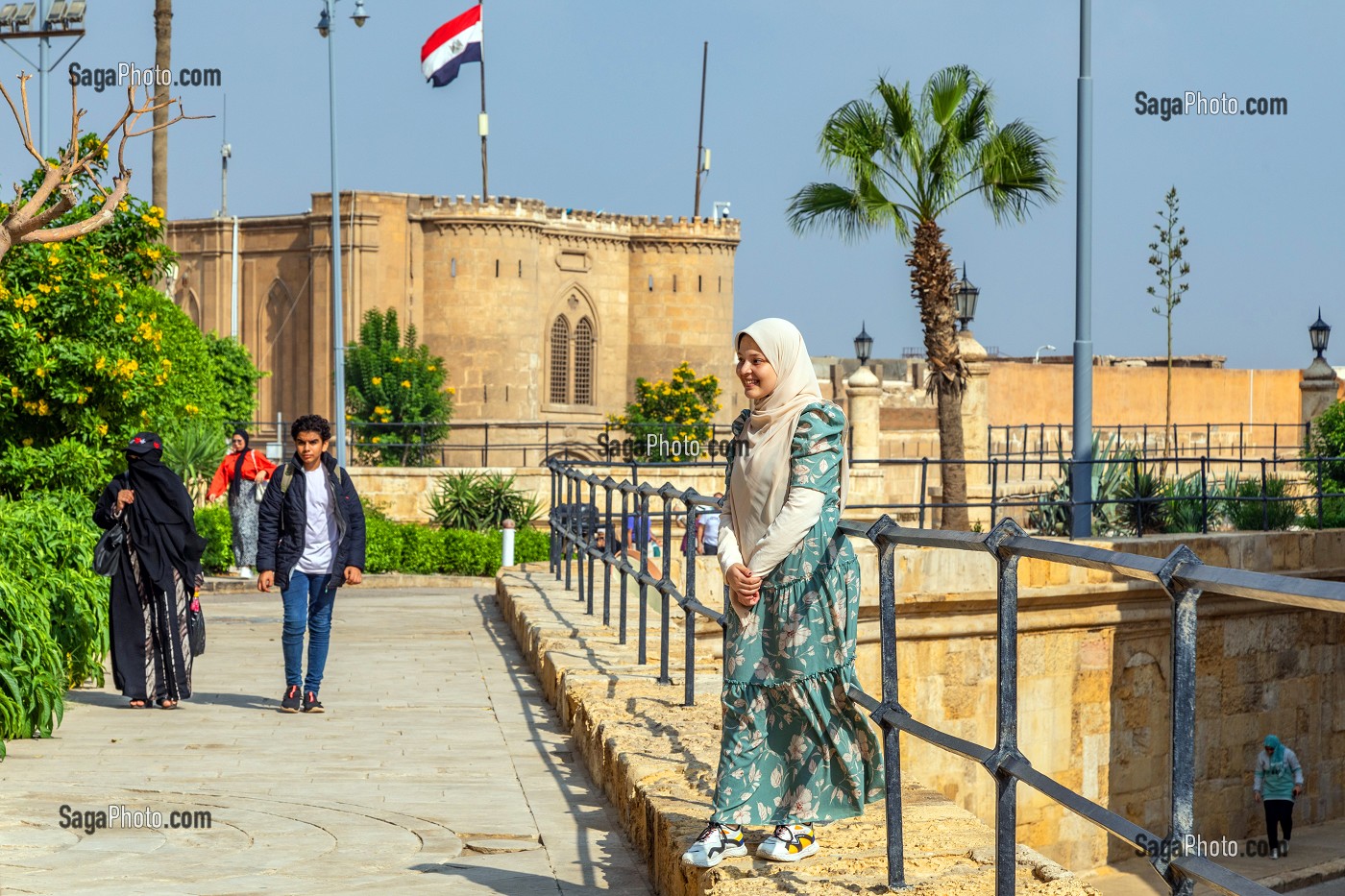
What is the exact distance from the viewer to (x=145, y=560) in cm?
859

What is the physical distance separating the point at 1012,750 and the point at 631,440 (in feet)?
126

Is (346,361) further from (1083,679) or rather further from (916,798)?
(916,798)

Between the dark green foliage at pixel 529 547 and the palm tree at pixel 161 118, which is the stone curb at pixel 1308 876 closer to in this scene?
the dark green foliage at pixel 529 547

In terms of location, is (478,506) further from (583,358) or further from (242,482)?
(583,358)

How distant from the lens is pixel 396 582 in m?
20.8

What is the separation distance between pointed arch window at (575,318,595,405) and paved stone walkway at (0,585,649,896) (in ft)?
128

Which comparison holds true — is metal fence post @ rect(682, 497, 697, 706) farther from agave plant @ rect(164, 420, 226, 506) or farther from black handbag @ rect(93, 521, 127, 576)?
agave plant @ rect(164, 420, 226, 506)

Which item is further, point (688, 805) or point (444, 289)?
point (444, 289)

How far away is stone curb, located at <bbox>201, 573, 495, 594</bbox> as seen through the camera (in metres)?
18.8

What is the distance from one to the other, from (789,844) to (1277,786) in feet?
43.9

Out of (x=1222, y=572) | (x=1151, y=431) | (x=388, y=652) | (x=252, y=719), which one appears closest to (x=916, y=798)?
(x=1222, y=572)

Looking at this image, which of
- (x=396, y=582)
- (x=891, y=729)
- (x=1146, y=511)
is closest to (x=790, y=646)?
(x=891, y=729)

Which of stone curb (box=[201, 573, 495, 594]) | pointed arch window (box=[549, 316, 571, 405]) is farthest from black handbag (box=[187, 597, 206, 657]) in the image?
pointed arch window (box=[549, 316, 571, 405])

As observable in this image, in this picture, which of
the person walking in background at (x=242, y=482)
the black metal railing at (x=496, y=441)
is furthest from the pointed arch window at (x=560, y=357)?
the person walking in background at (x=242, y=482)
